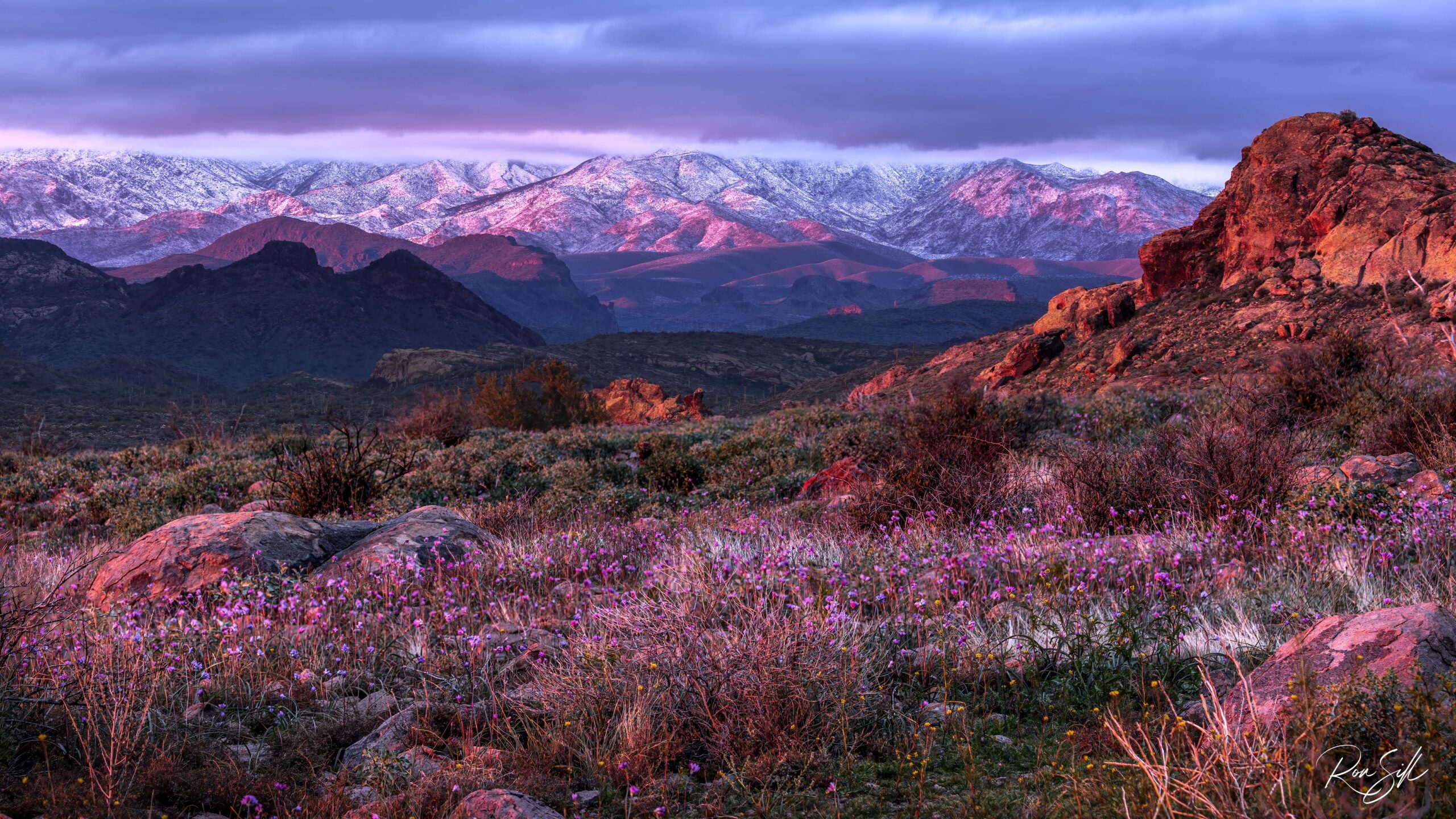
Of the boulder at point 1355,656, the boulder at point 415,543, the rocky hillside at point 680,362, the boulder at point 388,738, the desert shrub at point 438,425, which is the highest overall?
the boulder at point 1355,656

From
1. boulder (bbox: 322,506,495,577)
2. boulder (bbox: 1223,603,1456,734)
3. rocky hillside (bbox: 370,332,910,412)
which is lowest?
rocky hillside (bbox: 370,332,910,412)

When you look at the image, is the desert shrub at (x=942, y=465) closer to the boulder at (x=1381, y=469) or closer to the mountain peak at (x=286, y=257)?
the boulder at (x=1381, y=469)

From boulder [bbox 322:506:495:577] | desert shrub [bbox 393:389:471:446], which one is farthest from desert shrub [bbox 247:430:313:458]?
boulder [bbox 322:506:495:577]

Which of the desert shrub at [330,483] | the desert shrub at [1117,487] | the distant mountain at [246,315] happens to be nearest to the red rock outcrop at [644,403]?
the desert shrub at [330,483]

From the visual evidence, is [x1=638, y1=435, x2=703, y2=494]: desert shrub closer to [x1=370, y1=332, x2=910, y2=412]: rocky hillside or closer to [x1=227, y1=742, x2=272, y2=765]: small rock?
[x1=227, y1=742, x2=272, y2=765]: small rock

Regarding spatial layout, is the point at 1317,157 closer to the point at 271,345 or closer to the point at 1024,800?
the point at 1024,800

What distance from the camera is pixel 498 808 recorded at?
305cm

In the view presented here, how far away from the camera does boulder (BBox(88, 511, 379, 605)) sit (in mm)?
6531

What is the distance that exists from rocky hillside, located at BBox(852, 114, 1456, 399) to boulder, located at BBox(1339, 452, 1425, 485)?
699 inches

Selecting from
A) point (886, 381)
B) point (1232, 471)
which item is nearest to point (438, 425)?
point (1232, 471)

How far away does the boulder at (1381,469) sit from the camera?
293 inches

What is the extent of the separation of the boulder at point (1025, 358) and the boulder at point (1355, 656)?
111 ft

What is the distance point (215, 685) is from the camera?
455 centimetres

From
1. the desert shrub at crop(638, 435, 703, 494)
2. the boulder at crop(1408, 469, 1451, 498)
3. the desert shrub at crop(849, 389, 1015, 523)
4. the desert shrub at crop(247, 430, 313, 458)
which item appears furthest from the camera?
the desert shrub at crop(247, 430, 313, 458)
